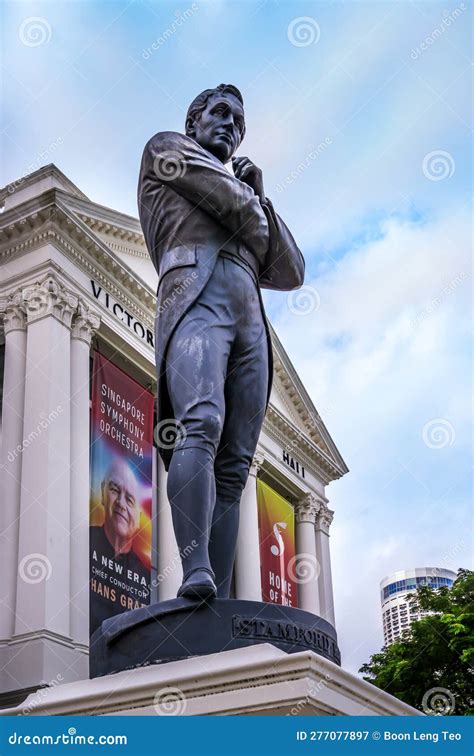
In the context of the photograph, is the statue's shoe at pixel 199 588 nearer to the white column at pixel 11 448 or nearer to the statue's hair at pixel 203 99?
the statue's hair at pixel 203 99

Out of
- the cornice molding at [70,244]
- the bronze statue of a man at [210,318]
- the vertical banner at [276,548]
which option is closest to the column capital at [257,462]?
the vertical banner at [276,548]

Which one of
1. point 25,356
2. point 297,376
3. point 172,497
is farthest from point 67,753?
point 297,376

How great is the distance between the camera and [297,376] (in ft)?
119

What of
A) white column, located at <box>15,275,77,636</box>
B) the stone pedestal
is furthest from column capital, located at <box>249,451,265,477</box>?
the stone pedestal

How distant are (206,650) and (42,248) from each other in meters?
19.5

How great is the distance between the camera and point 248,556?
28.4 meters

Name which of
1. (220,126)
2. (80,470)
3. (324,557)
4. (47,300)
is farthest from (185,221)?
(324,557)

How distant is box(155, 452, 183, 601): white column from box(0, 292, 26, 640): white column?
4410mm

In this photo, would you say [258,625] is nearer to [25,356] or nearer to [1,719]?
[1,719]

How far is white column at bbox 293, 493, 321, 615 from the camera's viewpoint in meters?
33.5

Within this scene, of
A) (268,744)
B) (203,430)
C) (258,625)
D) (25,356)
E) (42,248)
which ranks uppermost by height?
(42,248)

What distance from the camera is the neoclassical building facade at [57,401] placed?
18.9m

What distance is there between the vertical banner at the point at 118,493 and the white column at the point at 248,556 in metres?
5.74

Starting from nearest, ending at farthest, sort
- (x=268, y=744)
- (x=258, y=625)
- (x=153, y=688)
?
(x=268, y=744) → (x=153, y=688) → (x=258, y=625)
